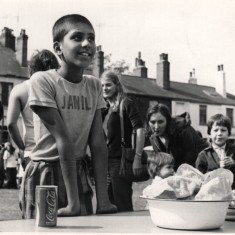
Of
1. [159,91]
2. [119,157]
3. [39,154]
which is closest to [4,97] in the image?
[159,91]

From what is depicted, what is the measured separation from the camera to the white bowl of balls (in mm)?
1234

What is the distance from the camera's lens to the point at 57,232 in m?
1.18

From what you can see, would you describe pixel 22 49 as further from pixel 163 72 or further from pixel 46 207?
pixel 46 207

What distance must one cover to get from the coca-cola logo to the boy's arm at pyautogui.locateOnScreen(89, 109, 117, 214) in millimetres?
284

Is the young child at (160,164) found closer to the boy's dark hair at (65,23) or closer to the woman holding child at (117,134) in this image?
the woman holding child at (117,134)

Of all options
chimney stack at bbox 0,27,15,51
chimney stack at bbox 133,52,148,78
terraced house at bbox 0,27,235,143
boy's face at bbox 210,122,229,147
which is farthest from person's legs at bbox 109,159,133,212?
chimney stack at bbox 133,52,148,78

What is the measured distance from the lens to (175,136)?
9.93ft

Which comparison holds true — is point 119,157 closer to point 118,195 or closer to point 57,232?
point 118,195

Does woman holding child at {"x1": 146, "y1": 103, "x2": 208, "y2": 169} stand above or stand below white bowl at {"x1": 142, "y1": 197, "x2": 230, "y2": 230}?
above

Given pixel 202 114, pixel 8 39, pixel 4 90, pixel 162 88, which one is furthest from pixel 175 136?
pixel 202 114

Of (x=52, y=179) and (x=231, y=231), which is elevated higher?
(x=52, y=179)

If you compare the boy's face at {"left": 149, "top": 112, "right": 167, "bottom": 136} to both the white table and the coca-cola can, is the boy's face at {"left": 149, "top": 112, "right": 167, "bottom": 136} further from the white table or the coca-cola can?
the coca-cola can

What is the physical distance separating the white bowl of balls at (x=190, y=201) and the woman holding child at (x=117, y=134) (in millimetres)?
1889

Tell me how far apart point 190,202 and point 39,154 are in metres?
0.65
